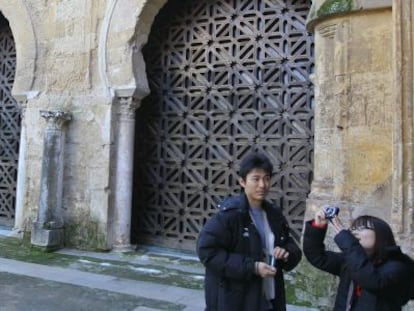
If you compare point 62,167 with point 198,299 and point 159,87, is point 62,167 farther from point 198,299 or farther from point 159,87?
point 198,299

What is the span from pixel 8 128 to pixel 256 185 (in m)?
6.92

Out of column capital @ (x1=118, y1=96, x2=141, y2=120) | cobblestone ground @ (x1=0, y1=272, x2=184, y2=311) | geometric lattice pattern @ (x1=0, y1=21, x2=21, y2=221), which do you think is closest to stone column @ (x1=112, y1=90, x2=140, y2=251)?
column capital @ (x1=118, y1=96, x2=141, y2=120)

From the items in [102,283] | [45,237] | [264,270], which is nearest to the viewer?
[264,270]

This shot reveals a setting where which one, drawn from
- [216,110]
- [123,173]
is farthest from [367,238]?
[123,173]

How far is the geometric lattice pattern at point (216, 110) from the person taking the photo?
230 inches

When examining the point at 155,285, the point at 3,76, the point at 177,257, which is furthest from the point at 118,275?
the point at 3,76

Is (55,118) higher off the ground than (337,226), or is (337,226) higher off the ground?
(55,118)

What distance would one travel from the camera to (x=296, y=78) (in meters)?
5.89

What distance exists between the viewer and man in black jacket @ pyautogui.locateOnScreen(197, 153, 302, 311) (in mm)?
2195

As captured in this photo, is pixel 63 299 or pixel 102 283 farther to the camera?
pixel 102 283

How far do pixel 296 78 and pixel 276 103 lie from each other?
0.41 m

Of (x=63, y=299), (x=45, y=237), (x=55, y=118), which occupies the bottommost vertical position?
(x=63, y=299)

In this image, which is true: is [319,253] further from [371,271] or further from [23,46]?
[23,46]

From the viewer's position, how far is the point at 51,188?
6469 millimetres
